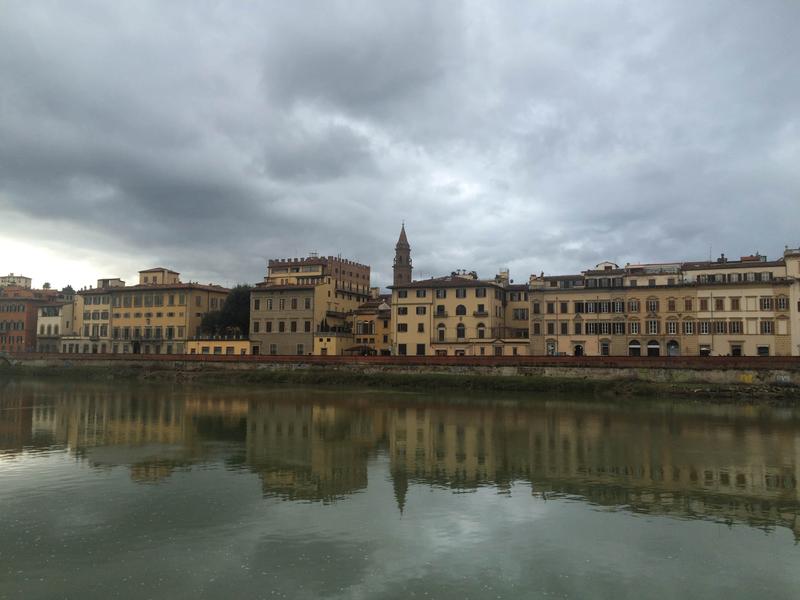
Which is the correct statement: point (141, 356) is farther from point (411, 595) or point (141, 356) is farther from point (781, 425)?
point (411, 595)

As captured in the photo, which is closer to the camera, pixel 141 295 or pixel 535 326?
pixel 535 326

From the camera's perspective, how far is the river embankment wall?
53312mm

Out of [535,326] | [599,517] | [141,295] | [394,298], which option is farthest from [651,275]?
[141,295]

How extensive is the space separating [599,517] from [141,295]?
84.1m

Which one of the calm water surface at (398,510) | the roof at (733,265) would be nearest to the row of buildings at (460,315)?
the roof at (733,265)

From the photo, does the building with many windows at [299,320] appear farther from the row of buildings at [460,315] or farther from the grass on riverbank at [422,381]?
the grass on riverbank at [422,381]

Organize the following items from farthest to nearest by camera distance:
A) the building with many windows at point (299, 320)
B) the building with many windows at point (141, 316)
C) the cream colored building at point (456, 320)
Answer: the building with many windows at point (141, 316) → the building with many windows at point (299, 320) → the cream colored building at point (456, 320)

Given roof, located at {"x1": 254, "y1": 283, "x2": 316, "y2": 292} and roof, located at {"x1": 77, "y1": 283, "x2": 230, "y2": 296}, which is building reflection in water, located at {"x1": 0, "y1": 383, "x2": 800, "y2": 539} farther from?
roof, located at {"x1": 77, "y1": 283, "x2": 230, "y2": 296}

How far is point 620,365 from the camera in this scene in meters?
57.6

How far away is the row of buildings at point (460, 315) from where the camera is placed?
208 ft

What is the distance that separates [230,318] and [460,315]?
112 ft

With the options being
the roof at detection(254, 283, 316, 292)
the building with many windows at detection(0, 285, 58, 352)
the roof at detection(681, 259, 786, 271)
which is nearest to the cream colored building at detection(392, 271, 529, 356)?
the roof at detection(254, 283, 316, 292)

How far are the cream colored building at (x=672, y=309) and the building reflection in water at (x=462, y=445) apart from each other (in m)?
19.7

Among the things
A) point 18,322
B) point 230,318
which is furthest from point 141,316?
point 18,322
